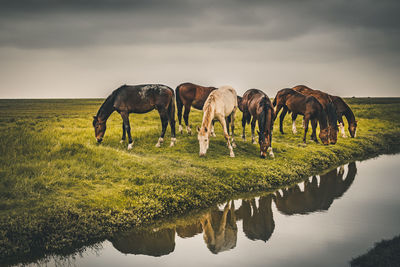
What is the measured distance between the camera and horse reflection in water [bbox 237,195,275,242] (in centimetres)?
768

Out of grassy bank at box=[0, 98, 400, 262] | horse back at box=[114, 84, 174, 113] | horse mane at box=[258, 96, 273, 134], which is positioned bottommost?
grassy bank at box=[0, 98, 400, 262]

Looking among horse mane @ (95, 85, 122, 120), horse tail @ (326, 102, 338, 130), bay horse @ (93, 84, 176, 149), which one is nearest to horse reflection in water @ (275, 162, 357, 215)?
horse tail @ (326, 102, 338, 130)

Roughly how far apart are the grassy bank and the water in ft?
1.96

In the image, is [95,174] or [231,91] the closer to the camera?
[95,174]

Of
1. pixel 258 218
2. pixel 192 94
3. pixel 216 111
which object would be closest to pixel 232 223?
pixel 258 218

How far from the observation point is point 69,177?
913cm

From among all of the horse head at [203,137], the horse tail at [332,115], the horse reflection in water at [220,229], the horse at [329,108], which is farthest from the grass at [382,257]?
the horse tail at [332,115]

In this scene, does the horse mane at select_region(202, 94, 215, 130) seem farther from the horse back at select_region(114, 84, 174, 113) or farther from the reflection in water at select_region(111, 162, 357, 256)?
the reflection in water at select_region(111, 162, 357, 256)

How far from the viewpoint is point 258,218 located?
8.67 meters

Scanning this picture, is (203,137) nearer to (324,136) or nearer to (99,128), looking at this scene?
(99,128)

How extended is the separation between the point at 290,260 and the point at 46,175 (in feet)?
23.3

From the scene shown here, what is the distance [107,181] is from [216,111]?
5416 millimetres

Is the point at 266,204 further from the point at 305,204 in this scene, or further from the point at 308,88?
the point at 308,88

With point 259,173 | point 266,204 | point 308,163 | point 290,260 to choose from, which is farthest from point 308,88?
point 290,260
